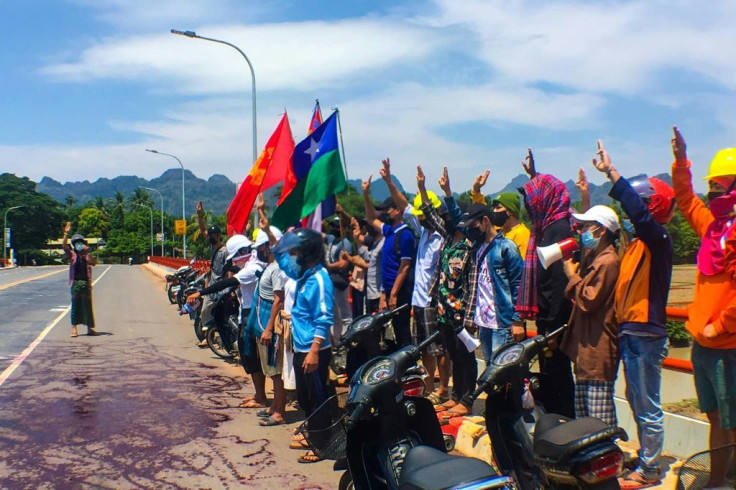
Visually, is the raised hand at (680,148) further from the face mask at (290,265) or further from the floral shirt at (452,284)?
the face mask at (290,265)

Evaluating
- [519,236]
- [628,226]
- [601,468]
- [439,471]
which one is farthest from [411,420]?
[519,236]

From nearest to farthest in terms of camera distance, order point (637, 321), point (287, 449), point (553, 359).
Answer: point (637, 321)
point (553, 359)
point (287, 449)

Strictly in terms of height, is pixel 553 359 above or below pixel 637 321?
below

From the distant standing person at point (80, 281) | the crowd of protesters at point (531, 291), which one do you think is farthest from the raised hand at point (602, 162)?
the distant standing person at point (80, 281)

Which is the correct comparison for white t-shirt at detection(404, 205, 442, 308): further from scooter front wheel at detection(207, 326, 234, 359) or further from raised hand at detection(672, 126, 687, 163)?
scooter front wheel at detection(207, 326, 234, 359)

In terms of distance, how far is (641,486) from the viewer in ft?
14.6

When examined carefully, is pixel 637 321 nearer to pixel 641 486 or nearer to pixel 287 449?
pixel 641 486

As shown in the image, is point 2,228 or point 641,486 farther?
point 2,228

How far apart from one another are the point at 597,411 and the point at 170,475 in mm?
3080

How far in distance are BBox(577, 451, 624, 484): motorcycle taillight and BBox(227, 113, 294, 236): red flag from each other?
7644 millimetres

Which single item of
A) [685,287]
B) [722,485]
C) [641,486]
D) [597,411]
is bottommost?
[685,287]

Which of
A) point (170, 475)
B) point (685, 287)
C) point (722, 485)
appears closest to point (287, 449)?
point (170, 475)

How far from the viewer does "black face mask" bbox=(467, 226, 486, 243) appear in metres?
5.84

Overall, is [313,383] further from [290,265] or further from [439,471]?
[439,471]
